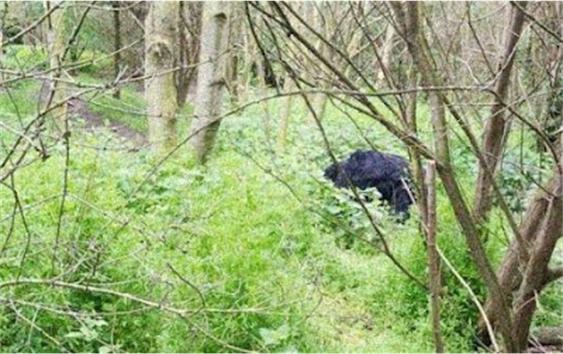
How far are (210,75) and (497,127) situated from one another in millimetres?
3541

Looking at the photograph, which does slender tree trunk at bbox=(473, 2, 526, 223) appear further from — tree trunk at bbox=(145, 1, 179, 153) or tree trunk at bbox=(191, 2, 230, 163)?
tree trunk at bbox=(145, 1, 179, 153)

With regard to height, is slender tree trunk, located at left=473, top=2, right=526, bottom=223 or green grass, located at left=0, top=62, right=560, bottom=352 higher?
slender tree trunk, located at left=473, top=2, right=526, bottom=223

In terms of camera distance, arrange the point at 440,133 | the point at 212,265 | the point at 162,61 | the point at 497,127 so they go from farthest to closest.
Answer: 1. the point at 162,61
2. the point at 212,265
3. the point at 497,127
4. the point at 440,133

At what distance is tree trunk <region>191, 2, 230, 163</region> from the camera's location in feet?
20.8

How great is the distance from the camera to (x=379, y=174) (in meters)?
6.62

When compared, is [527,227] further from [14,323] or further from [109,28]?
[109,28]

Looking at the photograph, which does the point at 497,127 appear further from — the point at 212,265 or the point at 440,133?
the point at 212,265

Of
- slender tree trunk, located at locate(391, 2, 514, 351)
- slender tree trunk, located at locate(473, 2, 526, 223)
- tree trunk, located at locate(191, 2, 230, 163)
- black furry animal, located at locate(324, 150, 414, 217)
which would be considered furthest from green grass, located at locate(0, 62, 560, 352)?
tree trunk, located at locate(191, 2, 230, 163)

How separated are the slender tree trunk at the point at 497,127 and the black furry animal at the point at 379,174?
2.39 m

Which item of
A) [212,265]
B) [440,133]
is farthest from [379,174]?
[440,133]

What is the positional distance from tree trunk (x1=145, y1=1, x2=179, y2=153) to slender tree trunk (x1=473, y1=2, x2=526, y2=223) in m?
3.20

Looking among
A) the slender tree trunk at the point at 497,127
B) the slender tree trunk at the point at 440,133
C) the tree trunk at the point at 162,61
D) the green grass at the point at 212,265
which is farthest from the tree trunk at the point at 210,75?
the slender tree trunk at the point at 440,133

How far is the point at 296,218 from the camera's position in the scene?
4.67 meters

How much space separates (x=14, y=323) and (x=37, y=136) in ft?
5.91
